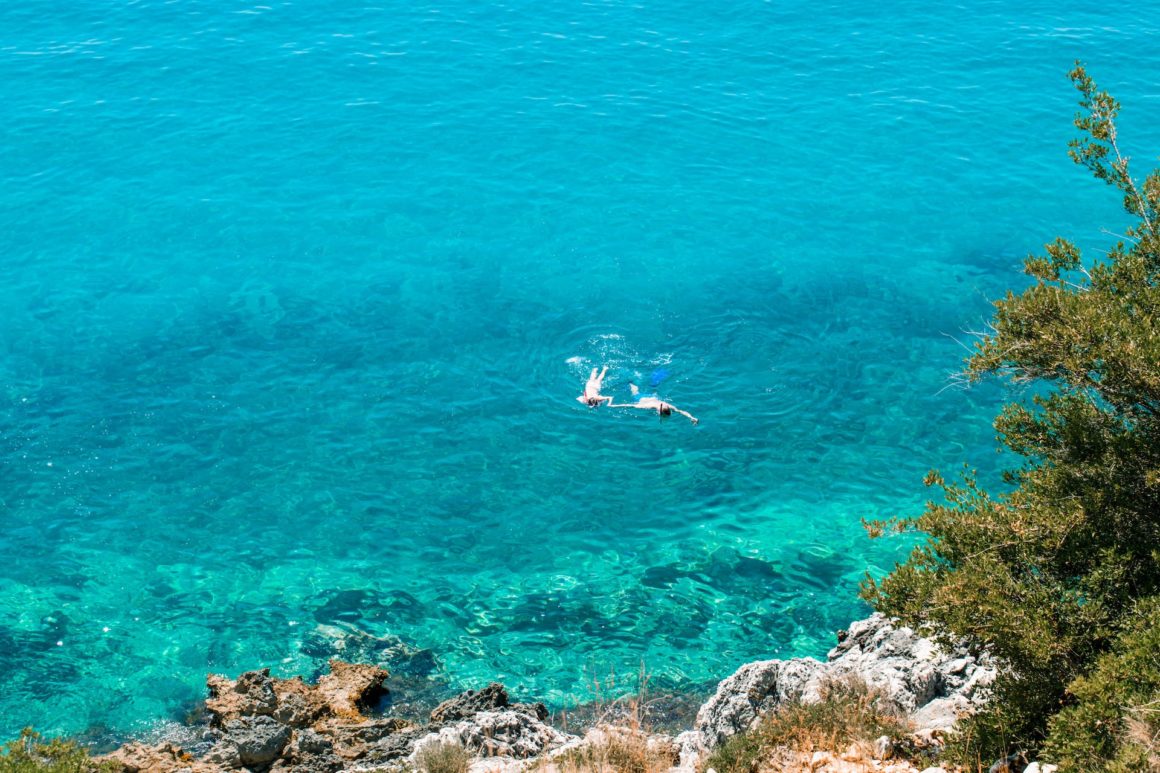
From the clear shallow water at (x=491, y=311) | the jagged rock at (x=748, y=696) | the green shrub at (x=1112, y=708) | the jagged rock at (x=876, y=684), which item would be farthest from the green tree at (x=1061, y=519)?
the clear shallow water at (x=491, y=311)

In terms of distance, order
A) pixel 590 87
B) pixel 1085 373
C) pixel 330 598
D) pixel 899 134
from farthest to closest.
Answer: pixel 590 87 < pixel 899 134 < pixel 330 598 < pixel 1085 373

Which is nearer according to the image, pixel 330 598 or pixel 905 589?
pixel 905 589

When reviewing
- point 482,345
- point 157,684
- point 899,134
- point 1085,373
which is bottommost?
point 157,684

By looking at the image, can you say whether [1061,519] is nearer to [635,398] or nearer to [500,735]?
[500,735]

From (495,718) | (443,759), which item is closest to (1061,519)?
(443,759)

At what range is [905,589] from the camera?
1007 cm

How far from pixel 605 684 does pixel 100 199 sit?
19017mm

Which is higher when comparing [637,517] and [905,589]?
[905,589]

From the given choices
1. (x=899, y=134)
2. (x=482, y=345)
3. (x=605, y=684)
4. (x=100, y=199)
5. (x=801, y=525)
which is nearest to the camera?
(x=605, y=684)

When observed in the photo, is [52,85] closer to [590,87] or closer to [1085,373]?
[590,87]

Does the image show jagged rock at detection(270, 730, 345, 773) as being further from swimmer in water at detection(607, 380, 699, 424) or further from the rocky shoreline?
swimmer in water at detection(607, 380, 699, 424)

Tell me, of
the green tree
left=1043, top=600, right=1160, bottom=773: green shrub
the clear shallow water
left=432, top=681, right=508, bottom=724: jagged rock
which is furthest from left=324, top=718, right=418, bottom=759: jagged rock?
left=1043, top=600, right=1160, bottom=773: green shrub

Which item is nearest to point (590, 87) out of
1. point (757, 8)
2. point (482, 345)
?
point (757, 8)

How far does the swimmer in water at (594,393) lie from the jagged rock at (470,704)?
7.64 metres
